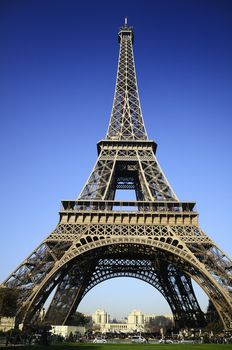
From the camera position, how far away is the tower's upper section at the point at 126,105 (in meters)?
47.5

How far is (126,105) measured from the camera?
167 ft

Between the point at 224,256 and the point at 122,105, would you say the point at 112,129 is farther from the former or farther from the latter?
the point at 224,256

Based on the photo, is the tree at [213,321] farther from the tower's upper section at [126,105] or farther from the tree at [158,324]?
the tree at [158,324]

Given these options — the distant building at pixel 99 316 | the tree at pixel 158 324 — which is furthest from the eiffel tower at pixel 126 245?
the distant building at pixel 99 316

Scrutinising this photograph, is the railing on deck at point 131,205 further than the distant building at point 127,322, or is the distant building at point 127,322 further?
the distant building at point 127,322

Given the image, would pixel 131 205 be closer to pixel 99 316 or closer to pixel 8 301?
pixel 8 301

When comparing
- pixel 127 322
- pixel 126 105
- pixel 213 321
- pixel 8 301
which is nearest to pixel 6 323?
pixel 8 301

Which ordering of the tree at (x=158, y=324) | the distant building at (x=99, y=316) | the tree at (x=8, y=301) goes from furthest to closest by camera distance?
the distant building at (x=99, y=316), the tree at (x=158, y=324), the tree at (x=8, y=301)

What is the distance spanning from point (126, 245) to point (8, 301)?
1252cm

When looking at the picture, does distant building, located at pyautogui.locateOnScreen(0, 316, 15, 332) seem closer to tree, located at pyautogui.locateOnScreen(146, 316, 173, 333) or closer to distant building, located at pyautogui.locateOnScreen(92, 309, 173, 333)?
tree, located at pyautogui.locateOnScreen(146, 316, 173, 333)

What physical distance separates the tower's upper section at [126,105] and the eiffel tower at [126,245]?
0.16 m

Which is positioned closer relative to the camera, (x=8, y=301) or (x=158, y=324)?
(x=8, y=301)

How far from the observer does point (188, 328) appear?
43250mm

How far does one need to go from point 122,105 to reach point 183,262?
82.2 ft
